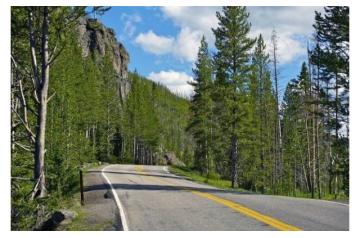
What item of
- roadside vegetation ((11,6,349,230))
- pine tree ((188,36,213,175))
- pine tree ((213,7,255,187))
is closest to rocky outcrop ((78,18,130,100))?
roadside vegetation ((11,6,349,230))

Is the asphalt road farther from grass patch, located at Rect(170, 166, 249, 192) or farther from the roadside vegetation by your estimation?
grass patch, located at Rect(170, 166, 249, 192)

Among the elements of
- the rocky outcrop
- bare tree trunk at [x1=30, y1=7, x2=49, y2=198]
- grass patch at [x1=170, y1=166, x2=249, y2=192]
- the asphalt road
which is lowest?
grass patch at [x1=170, y1=166, x2=249, y2=192]

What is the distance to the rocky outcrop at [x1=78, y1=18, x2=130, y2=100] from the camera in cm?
8244

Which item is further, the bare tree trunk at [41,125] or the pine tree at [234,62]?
the pine tree at [234,62]

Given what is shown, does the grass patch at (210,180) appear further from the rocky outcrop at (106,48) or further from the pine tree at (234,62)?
the rocky outcrop at (106,48)

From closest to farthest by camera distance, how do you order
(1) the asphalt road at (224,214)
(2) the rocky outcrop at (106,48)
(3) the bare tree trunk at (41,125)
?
(1) the asphalt road at (224,214) → (3) the bare tree trunk at (41,125) → (2) the rocky outcrop at (106,48)

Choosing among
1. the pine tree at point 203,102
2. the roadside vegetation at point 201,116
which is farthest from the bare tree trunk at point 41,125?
the pine tree at point 203,102

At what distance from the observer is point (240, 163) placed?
4978 centimetres

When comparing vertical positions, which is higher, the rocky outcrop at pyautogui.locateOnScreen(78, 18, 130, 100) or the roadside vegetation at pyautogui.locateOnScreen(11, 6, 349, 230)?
the rocky outcrop at pyautogui.locateOnScreen(78, 18, 130, 100)

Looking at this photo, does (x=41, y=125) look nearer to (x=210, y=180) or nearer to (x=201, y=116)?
(x=210, y=180)

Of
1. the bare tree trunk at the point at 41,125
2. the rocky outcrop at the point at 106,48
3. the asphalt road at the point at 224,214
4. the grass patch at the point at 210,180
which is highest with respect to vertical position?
the rocky outcrop at the point at 106,48

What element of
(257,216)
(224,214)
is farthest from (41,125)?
(257,216)

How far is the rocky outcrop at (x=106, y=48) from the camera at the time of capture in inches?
3246

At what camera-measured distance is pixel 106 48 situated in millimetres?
92812
